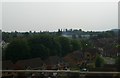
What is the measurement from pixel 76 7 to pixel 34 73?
358 centimetres

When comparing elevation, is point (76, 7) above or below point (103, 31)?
above

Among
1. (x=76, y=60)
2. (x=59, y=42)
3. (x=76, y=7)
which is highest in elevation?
(x=76, y=7)

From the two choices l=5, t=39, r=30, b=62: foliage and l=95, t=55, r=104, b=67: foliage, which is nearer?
l=95, t=55, r=104, b=67: foliage

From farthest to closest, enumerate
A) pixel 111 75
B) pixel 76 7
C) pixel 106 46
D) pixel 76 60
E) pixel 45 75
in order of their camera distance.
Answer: pixel 76 7 < pixel 106 46 < pixel 76 60 < pixel 45 75 < pixel 111 75

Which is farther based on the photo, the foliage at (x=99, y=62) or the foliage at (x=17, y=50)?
Result: the foliage at (x=17, y=50)

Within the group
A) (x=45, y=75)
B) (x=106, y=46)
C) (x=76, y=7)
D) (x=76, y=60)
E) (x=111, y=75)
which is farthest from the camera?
(x=76, y=7)

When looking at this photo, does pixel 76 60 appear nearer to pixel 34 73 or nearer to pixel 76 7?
pixel 76 7

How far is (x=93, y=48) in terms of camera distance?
217 inches

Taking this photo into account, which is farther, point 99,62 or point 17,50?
point 17,50

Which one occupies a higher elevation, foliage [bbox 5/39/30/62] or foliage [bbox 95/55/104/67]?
foliage [bbox 5/39/30/62]

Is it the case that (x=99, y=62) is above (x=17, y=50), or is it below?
below

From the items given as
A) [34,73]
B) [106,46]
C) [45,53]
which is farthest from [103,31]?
[34,73]

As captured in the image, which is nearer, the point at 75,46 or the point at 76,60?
the point at 76,60

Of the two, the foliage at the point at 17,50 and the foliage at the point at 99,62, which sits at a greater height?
the foliage at the point at 17,50
